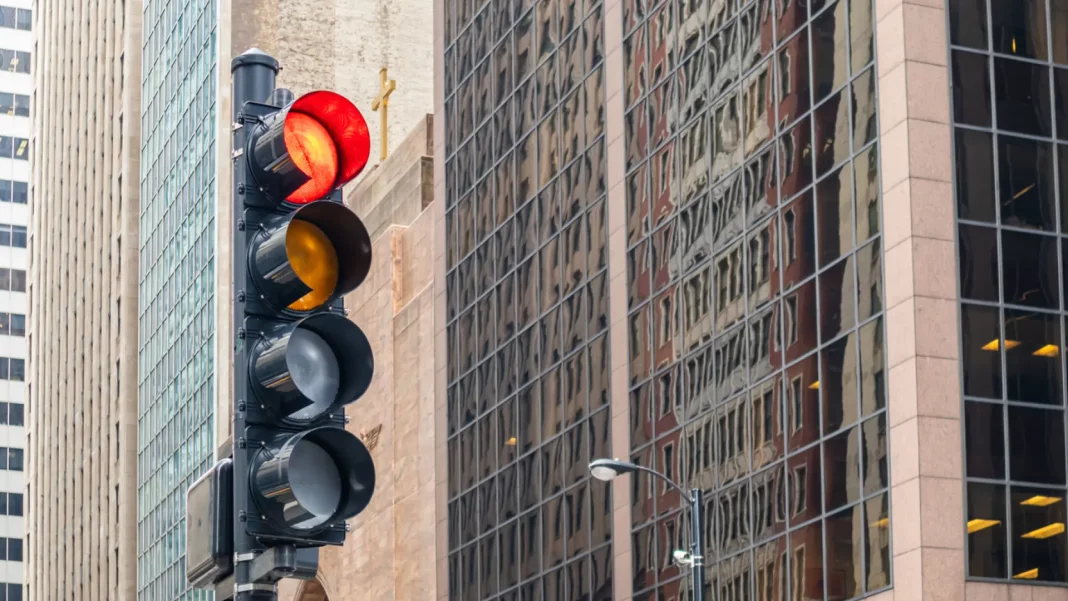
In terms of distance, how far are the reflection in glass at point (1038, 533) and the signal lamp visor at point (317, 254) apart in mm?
31455

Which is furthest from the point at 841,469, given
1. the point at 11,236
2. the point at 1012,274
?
the point at 11,236

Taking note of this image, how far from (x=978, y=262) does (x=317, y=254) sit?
1280 inches

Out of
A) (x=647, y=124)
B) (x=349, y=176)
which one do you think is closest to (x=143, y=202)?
(x=647, y=124)

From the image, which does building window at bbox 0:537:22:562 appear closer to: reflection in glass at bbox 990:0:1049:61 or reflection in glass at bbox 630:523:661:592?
reflection in glass at bbox 630:523:661:592

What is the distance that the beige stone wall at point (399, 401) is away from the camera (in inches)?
2576

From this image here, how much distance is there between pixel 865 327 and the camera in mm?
37969

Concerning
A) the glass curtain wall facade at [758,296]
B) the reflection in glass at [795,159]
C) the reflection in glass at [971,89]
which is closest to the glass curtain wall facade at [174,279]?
the glass curtain wall facade at [758,296]

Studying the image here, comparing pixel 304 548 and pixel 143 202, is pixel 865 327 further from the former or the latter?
pixel 143 202

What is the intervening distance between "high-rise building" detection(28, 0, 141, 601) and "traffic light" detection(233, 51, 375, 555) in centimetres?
10051

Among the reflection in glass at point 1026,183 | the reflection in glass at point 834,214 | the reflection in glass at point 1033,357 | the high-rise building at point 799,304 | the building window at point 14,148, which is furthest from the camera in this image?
the building window at point 14,148

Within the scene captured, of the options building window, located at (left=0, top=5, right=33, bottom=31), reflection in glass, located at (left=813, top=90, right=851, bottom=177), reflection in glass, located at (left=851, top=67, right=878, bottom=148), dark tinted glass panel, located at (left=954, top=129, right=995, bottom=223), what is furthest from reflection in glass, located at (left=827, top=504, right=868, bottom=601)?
building window, located at (left=0, top=5, right=33, bottom=31)

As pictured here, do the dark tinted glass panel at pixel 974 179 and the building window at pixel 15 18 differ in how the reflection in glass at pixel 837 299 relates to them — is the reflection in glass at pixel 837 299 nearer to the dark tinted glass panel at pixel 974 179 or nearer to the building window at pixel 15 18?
the dark tinted glass panel at pixel 974 179

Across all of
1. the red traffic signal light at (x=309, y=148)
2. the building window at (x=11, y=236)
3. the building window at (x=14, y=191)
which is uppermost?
the building window at (x=14, y=191)

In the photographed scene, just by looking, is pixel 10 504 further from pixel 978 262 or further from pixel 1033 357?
pixel 1033 357
